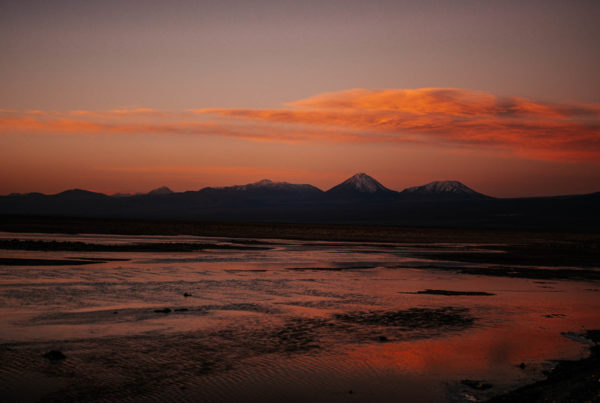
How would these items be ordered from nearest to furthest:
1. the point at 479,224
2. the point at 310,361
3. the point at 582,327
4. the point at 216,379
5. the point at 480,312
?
1. the point at 216,379
2. the point at 310,361
3. the point at 582,327
4. the point at 480,312
5. the point at 479,224

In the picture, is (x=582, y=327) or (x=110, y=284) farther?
(x=110, y=284)

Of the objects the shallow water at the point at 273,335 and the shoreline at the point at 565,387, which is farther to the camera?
the shallow water at the point at 273,335

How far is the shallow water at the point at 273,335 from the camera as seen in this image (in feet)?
33.8

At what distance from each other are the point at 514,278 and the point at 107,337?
22111mm

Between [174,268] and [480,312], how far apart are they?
1655cm

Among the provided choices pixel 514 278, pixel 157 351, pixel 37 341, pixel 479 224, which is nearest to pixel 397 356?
pixel 157 351

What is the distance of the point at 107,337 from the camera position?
13516 millimetres

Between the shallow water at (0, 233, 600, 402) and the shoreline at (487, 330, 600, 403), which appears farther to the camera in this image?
the shallow water at (0, 233, 600, 402)

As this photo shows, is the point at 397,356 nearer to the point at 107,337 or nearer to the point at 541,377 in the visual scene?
the point at 541,377

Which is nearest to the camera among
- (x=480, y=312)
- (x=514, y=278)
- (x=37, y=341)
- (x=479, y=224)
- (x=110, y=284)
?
(x=37, y=341)

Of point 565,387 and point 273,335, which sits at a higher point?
point 565,387

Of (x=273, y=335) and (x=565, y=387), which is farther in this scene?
(x=273, y=335)

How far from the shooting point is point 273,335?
564 inches

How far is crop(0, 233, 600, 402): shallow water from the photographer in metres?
10.3
